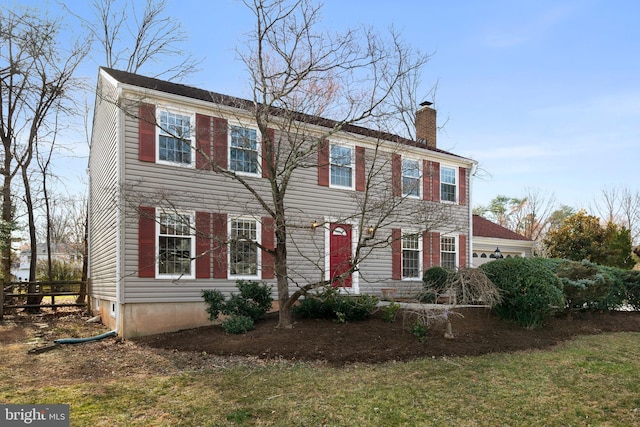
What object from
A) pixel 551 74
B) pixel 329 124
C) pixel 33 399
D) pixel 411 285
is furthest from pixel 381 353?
pixel 551 74

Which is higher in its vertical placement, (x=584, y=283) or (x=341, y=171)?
(x=341, y=171)

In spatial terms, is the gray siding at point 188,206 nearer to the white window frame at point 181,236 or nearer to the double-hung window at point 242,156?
the white window frame at point 181,236

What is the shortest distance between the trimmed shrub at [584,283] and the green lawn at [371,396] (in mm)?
3584

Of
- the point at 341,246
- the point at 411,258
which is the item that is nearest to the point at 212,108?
the point at 341,246

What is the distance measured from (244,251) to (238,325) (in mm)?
2577

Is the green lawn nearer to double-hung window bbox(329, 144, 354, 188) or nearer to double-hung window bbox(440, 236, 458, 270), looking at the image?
double-hung window bbox(329, 144, 354, 188)

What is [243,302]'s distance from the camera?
9.47m

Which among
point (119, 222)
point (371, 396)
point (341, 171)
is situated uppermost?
Answer: point (341, 171)

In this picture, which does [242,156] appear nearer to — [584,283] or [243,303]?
[243,303]

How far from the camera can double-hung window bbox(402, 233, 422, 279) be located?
1400 cm

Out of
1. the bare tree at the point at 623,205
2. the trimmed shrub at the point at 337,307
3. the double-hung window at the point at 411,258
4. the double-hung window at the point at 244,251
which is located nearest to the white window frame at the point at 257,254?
the double-hung window at the point at 244,251

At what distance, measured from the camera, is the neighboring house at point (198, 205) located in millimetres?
9586

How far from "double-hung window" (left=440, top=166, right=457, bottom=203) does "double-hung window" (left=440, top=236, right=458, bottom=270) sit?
1.29 m

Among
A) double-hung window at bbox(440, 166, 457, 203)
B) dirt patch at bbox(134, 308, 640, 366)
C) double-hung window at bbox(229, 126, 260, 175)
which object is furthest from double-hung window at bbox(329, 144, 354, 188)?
dirt patch at bbox(134, 308, 640, 366)
